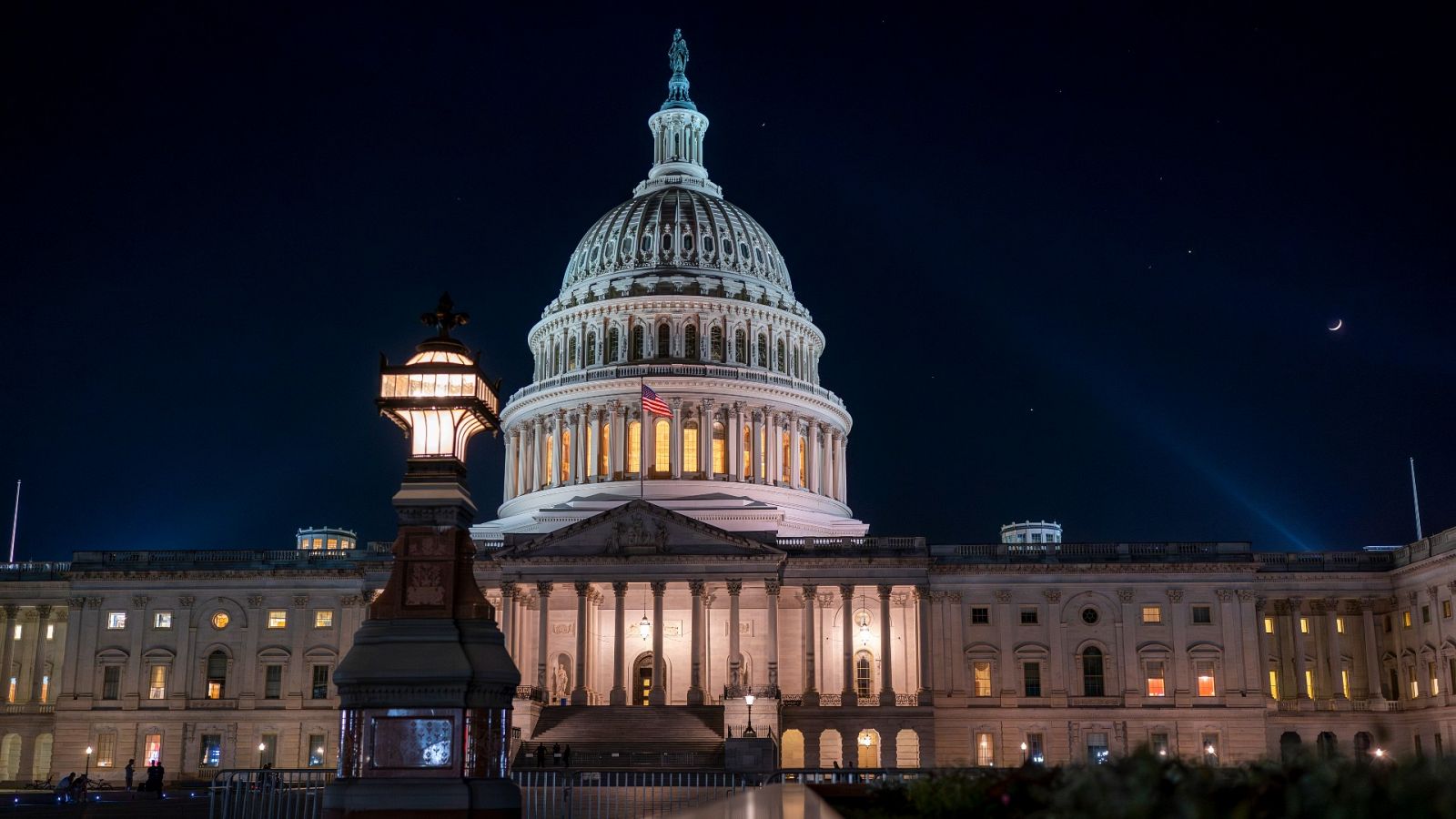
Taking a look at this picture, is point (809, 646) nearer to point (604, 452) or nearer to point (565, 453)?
point (604, 452)

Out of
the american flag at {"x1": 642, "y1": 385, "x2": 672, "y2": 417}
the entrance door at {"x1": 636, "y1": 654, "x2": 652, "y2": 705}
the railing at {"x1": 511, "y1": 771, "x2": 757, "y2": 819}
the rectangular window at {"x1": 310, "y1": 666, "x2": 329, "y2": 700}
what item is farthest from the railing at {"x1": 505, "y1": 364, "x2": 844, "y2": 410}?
the railing at {"x1": 511, "y1": 771, "x2": 757, "y2": 819}

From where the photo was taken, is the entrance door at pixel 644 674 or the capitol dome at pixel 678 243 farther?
the capitol dome at pixel 678 243

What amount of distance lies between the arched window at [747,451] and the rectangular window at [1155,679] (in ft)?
95.8

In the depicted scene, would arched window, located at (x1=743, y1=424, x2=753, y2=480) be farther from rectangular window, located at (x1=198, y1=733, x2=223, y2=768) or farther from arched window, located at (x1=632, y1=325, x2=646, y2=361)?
rectangular window, located at (x1=198, y1=733, x2=223, y2=768)

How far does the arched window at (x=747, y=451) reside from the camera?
3971 inches

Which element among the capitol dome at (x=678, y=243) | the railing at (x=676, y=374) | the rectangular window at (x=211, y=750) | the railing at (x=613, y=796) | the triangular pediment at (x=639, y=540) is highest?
the capitol dome at (x=678, y=243)

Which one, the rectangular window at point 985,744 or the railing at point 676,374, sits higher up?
the railing at point 676,374

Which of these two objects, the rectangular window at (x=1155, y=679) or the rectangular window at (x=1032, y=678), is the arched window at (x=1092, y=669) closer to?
the rectangular window at (x=1032, y=678)


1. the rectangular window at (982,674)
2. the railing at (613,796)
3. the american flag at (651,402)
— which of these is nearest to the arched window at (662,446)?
the american flag at (651,402)

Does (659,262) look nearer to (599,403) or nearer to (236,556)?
(599,403)

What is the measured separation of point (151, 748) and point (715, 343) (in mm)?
44972

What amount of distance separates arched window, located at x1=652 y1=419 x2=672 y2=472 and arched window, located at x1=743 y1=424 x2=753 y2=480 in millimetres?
5021

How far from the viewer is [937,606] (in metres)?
86.6

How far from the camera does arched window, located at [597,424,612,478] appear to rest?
100812 mm
